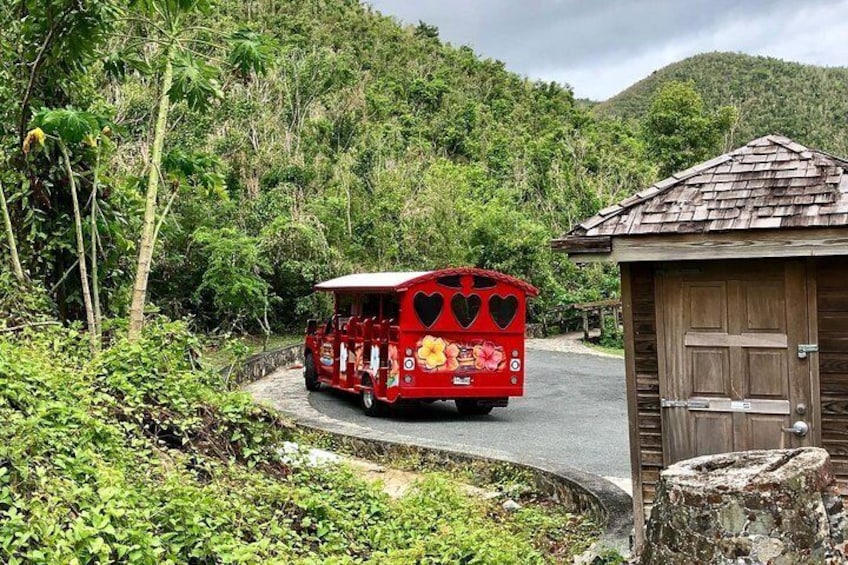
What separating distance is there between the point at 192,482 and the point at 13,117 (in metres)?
5.17

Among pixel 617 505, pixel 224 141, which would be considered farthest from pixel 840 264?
pixel 224 141

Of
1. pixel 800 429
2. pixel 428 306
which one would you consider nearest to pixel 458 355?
pixel 428 306

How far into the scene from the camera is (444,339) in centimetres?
1260

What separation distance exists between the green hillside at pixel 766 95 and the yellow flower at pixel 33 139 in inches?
1567

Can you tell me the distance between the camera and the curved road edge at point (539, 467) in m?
6.97

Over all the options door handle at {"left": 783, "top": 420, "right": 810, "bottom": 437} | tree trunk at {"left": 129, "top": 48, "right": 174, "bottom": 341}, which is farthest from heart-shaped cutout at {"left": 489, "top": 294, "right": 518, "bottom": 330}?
door handle at {"left": 783, "top": 420, "right": 810, "bottom": 437}

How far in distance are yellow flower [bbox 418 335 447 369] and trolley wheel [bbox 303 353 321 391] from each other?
3.94 metres

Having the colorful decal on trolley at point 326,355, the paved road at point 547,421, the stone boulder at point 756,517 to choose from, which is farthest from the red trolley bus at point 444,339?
the stone boulder at point 756,517

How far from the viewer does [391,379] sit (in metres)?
12.6

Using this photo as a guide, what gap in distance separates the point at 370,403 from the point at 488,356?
2125 millimetres

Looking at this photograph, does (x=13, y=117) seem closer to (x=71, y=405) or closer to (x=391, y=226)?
(x=71, y=405)

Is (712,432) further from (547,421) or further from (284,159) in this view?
(284,159)

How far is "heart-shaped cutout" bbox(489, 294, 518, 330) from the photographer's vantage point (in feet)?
42.1

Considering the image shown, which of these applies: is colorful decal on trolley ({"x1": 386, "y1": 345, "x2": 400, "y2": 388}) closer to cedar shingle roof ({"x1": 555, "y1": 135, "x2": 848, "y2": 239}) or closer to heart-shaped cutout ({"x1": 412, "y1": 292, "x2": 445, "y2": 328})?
heart-shaped cutout ({"x1": 412, "y1": 292, "x2": 445, "y2": 328})
